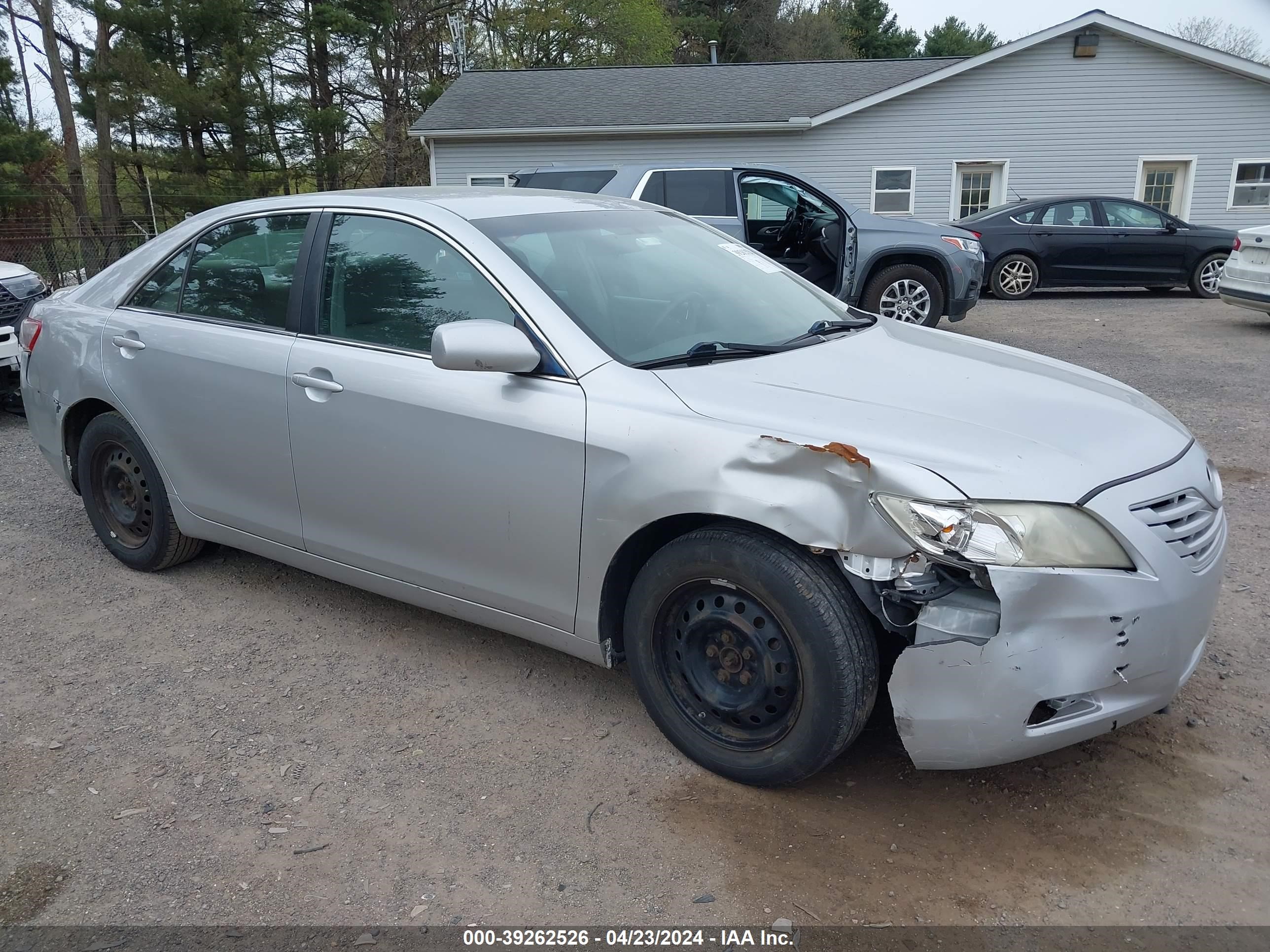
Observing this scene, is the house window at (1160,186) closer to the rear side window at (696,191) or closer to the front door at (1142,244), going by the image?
the front door at (1142,244)

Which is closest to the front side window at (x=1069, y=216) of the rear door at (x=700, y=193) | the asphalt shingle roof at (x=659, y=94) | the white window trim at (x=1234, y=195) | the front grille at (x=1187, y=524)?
the asphalt shingle roof at (x=659, y=94)

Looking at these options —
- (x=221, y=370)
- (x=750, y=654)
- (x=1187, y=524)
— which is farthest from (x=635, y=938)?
(x=221, y=370)

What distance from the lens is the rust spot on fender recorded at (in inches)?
102

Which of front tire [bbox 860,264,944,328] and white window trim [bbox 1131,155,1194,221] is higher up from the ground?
white window trim [bbox 1131,155,1194,221]

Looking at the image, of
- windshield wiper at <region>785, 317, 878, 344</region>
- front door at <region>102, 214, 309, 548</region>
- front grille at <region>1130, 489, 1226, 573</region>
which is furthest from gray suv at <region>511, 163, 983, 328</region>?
front grille at <region>1130, 489, 1226, 573</region>

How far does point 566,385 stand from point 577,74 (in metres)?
22.4

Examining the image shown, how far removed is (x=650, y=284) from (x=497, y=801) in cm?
184

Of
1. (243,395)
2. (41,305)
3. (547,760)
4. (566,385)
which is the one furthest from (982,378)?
(41,305)

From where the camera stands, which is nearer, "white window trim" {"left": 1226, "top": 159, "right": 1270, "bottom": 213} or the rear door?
the rear door

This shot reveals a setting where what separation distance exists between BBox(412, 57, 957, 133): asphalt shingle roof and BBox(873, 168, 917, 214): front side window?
1637 mm

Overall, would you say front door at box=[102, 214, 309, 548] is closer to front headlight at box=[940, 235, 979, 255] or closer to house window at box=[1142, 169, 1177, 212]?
front headlight at box=[940, 235, 979, 255]

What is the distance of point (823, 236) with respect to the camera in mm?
10102

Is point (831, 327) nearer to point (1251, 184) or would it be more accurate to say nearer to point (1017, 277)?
point (1017, 277)

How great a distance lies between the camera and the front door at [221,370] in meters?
3.89
